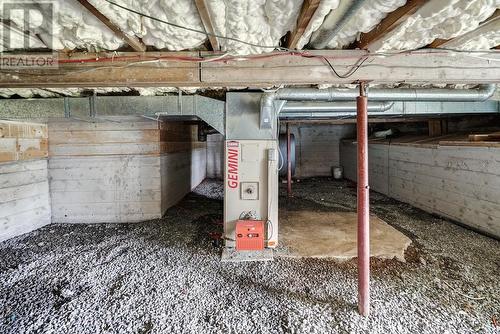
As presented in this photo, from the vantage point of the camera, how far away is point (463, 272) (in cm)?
233

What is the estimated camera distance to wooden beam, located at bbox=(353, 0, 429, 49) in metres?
1.21

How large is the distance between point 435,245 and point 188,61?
11.1ft

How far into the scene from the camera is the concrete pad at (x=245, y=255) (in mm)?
2650

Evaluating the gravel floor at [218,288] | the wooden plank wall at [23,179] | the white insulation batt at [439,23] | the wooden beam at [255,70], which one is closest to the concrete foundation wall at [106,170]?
the wooden plank wall at [23,179]

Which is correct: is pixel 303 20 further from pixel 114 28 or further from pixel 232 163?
pixel 232 163

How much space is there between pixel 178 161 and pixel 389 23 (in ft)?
14.2

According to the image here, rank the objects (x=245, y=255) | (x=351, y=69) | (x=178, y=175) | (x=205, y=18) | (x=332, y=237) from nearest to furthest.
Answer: (x=205, y=18) < (x=351, y=69) < (x=245, y=255) < (x=332, y=237) < (x=178, y=175)

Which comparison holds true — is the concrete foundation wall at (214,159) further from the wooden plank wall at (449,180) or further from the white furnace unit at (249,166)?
the white furnace unit at (249,166)

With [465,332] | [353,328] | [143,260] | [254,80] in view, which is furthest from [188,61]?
[465,332]

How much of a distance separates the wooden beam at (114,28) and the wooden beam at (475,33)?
206 cm

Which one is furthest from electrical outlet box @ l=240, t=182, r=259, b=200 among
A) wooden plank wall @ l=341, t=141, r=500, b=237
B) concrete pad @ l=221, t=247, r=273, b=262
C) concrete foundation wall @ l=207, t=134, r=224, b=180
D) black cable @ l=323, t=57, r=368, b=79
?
concrete foundation wall @ l=207, t=134, r=224, b=180

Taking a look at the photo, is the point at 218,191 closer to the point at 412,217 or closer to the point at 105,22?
the point at 412,217

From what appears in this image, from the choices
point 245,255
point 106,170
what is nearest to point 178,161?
point 106,170

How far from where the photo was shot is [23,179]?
11.0 feet
